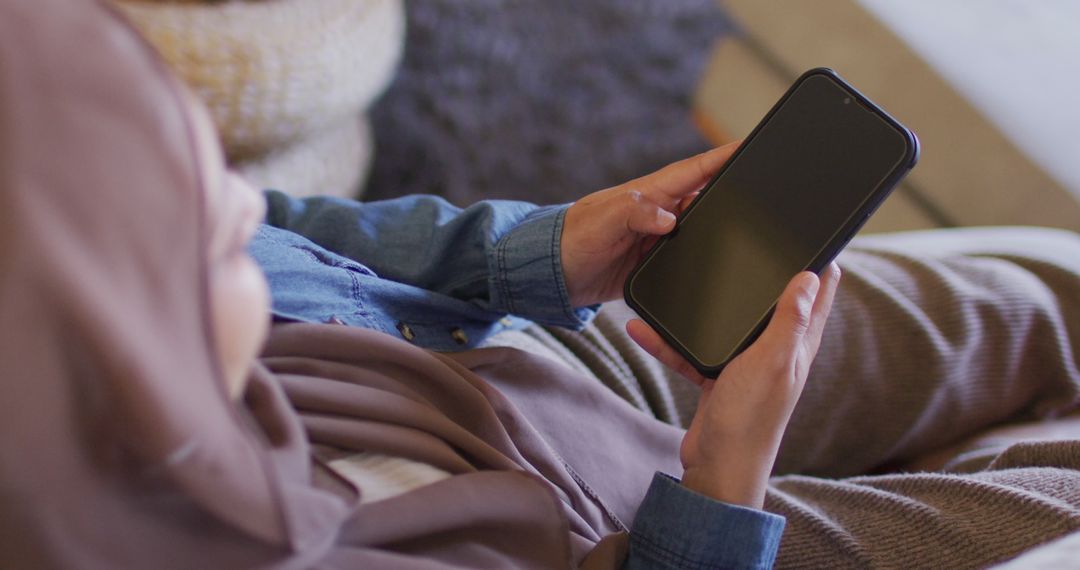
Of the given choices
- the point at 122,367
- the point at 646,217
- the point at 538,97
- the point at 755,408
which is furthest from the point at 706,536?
the point at 538,97

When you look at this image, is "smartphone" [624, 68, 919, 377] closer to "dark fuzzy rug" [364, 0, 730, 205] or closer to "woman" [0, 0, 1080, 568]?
"woman" [0, 0, 1080, 568]

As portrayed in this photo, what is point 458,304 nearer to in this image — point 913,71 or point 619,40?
point 913,71

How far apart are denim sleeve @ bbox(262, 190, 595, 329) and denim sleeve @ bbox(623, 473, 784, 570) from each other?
6.7 inches

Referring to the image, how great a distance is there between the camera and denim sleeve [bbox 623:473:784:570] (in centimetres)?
46

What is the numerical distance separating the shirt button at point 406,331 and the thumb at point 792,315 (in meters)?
0.22

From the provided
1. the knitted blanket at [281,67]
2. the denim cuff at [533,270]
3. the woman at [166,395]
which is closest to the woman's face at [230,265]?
the woman at [166,395]

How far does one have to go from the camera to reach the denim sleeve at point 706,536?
46 centimetres

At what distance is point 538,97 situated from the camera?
1326mm

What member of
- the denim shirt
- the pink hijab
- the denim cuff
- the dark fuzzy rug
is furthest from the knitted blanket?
the pink hijab

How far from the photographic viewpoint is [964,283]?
678 mm

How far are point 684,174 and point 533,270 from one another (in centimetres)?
12

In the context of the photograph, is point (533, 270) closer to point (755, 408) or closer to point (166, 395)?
point (755, 408)

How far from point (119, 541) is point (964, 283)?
24.1 inches

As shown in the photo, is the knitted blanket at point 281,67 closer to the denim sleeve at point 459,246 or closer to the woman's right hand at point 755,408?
the denim sleeve at point 459,246
